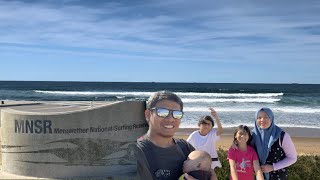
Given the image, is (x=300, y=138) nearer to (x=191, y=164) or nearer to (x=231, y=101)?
(x=191, y=164)

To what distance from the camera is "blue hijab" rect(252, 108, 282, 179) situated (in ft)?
13.2

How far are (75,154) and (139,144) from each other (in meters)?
3.34

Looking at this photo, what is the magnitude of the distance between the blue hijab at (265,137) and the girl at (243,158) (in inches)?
3.1

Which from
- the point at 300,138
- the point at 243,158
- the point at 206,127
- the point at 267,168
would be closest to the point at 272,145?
the point at 267,168

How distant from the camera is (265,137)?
4.09 metres

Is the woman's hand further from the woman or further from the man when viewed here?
the man

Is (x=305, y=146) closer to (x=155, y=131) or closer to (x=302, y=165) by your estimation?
(x=302, y=165)

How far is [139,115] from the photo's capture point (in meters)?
5.39

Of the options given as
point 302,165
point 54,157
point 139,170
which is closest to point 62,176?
point 54,157

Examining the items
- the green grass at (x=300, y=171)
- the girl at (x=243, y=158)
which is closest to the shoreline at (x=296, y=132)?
the green grass at (x=300, y=171)

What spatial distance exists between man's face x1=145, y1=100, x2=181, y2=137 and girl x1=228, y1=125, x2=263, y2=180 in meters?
2.16

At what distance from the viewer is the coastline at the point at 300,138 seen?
1402cm

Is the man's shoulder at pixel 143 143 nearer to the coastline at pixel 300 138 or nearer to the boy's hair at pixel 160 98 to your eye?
the boy's hair at pixel 160 98

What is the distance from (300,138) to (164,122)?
52.2 ft
